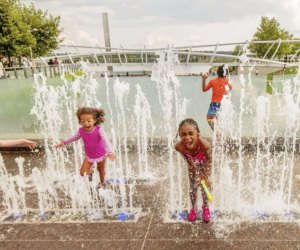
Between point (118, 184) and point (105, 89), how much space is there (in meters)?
4.00

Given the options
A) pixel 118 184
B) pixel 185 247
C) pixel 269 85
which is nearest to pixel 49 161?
pixel 118 184

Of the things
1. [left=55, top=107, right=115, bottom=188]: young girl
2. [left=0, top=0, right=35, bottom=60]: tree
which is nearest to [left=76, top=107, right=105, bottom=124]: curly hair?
[left=55, top=107, right=115, bottom=188]: young girl

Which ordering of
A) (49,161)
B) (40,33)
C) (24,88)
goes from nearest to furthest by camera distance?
(49,161) < (24,88) < (40,33)

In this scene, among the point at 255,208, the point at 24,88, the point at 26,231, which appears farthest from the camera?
the point at 24,88

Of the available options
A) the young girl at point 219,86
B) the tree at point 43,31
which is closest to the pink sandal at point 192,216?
the young girl at point 219,86

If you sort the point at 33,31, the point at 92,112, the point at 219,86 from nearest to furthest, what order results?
the point at 92,112
the point at 219,86
the point at 33,31

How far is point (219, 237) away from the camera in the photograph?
3.28m

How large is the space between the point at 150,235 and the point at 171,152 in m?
1.53

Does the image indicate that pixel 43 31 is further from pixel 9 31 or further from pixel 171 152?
pixel 171 152

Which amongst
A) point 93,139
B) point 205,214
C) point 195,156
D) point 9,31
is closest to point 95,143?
point 93,139

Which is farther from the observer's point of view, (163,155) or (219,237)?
(163,155)

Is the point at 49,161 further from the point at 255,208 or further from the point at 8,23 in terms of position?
the point at 8,23

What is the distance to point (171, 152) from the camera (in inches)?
186

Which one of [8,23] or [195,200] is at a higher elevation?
[8,23]
